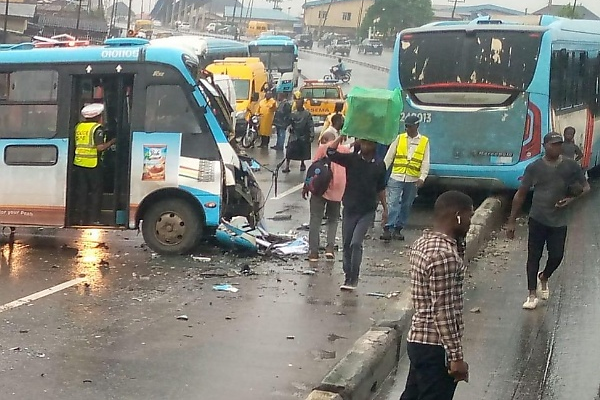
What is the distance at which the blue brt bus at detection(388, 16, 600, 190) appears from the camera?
15078 millimetres

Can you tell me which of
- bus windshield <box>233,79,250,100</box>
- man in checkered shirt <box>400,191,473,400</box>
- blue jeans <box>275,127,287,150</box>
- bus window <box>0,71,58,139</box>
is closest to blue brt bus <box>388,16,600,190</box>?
bus window <box>0,71,58,139</box>

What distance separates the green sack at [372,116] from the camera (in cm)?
951

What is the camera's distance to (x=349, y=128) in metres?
9.56

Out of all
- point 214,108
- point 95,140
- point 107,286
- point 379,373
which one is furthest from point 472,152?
point 379,373

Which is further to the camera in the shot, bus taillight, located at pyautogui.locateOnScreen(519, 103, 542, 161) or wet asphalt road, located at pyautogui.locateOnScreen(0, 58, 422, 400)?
bus taillight, located at pyautogui.locateOnScreen(519, 103, 542, 161)

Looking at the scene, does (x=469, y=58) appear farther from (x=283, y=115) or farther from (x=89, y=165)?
(x=283, y=115)

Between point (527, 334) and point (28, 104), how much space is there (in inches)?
267

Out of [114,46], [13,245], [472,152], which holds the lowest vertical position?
[13,245]

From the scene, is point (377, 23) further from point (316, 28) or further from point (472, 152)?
point (472, 152)

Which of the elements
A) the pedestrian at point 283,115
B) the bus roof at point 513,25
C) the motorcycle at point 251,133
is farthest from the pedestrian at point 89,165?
the motorcycle at point 251,133

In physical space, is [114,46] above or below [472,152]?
above

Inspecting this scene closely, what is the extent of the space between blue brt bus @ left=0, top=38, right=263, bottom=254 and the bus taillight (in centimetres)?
541

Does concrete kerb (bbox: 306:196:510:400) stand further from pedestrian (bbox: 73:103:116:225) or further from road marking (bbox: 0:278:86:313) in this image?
pedestrian (bbox: 73:103:116:225)

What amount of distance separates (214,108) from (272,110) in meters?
15.1
